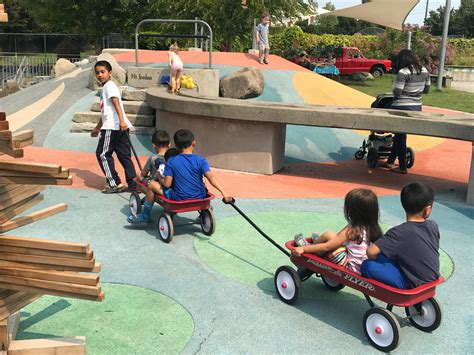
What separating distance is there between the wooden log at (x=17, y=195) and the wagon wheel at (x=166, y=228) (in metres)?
2.29

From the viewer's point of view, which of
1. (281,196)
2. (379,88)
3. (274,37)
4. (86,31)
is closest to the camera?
(281,196)

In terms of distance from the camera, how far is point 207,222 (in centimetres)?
581

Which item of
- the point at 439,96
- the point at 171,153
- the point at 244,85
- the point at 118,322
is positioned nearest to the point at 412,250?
the point at 118,322

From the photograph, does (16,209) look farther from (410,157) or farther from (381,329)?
(410,157)

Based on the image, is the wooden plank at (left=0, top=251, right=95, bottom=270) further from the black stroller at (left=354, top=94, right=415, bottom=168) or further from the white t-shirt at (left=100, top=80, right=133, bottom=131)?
the black stroller at (left=354, top=94, right=415, bottom=168)

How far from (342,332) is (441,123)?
4664mm

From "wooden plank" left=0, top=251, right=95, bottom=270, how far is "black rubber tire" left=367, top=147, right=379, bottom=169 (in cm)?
738

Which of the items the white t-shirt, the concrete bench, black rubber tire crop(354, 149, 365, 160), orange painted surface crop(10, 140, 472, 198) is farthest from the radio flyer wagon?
black rubber tire crop(354, 149, 365, 160)

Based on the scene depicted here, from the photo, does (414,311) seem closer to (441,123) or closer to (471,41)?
(441,123)

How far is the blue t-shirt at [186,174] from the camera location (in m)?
5.49

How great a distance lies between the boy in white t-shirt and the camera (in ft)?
23.1

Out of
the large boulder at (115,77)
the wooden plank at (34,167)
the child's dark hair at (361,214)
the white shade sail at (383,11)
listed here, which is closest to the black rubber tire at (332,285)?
the child's dark hair at (361,214)

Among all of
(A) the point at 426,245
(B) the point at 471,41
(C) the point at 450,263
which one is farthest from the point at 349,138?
(B) the point at 471,41

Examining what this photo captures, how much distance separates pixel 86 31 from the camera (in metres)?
31.6
